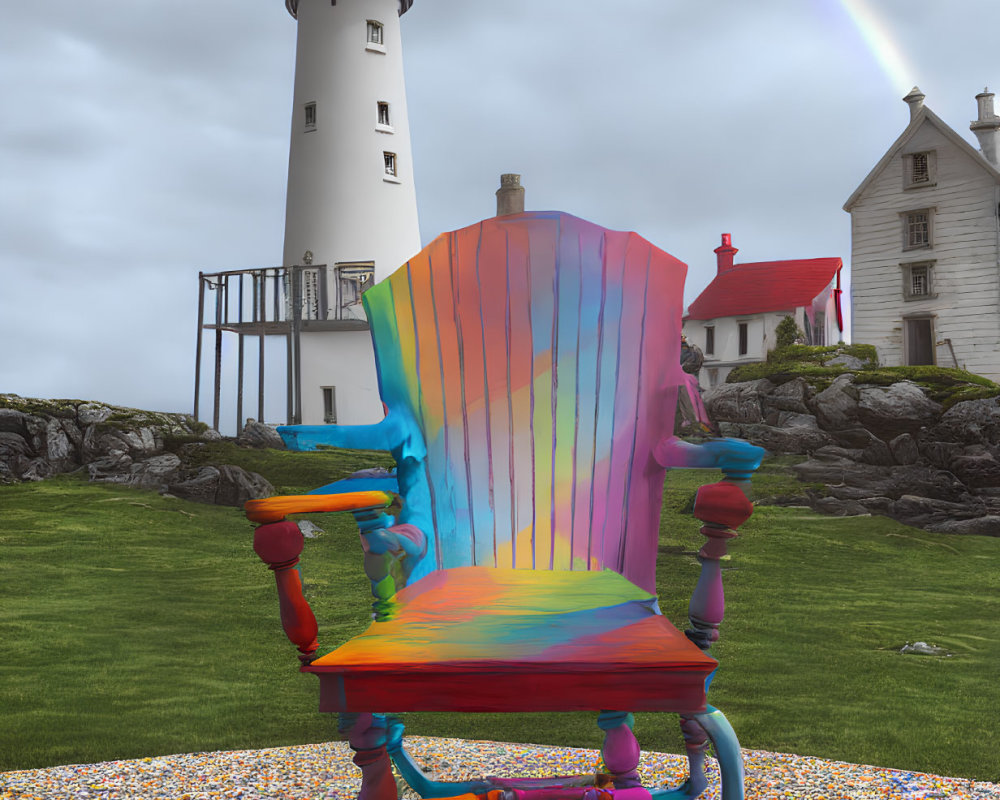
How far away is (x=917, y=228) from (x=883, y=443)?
3.17 meters

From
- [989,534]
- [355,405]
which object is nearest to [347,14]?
[355,405]

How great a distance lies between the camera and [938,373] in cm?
891

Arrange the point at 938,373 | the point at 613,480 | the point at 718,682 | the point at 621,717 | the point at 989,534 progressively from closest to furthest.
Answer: the point at 621,717
the point at 613,480
the point at 718,682
the point at 989,534
the point at 938,373

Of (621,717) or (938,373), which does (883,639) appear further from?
(938,373)

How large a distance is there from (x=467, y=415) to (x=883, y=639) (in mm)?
4014

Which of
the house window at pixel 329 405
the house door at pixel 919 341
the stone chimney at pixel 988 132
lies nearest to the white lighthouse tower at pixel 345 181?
the house window at pixel 329 405

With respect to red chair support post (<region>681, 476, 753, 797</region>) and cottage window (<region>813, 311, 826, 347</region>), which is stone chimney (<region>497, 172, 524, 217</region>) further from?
cottage window (<region>813, 311, 826, 347</region>)

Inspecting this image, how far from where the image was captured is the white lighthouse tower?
10.4 metres

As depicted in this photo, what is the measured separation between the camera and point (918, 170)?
10125mm

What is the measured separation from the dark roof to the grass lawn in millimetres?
4335

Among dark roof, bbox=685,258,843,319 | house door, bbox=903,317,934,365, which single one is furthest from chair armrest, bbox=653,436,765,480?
dark roof, bbox=685,258,843,319

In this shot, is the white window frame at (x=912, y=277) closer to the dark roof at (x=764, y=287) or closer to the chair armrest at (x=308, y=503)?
the dark roof at (x=764, y=287)

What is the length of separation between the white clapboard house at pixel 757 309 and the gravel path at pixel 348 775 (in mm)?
8972

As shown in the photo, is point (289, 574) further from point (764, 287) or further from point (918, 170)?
point (764, 287)
